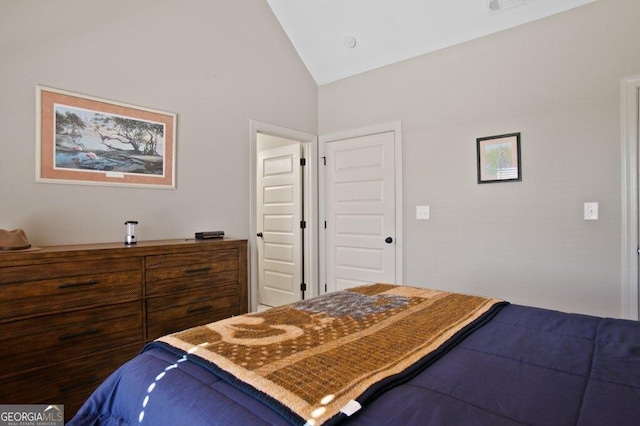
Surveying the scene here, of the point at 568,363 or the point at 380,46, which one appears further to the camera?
the point at 380,46

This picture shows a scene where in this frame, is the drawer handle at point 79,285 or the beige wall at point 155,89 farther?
the beige wall at point 155,89

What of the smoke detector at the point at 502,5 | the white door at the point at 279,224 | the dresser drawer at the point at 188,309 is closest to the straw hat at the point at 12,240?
the dresser drawer at the point at 188,309

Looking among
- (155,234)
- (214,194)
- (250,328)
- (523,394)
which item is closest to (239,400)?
(250,328)

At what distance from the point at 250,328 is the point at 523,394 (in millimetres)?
890

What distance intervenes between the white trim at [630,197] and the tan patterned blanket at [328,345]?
55.2 inches

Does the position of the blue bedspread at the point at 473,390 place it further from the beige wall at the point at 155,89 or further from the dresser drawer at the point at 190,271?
the beige wall at the point at 155,89

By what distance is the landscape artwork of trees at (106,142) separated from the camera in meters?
2.32

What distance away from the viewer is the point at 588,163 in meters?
2.58

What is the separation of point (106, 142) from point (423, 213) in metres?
2.68

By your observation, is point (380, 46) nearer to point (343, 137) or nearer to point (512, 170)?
point (343, 137)

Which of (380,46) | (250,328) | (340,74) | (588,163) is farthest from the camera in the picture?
(340,74)

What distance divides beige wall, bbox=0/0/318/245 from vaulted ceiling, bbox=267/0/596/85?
0.83 feet

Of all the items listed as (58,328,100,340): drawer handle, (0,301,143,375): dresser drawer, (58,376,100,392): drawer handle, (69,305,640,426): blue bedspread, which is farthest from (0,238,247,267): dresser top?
(69,305,640,426): blue bedspread

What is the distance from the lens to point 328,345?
1.16 m
